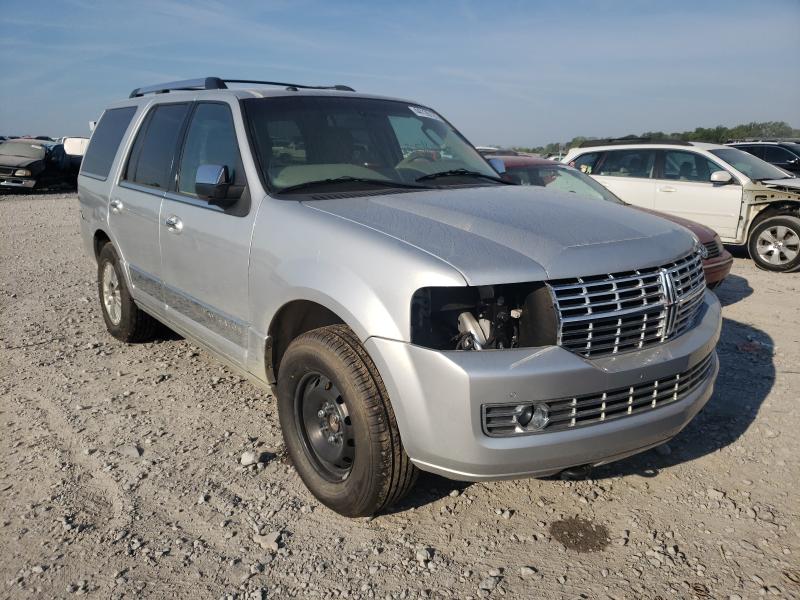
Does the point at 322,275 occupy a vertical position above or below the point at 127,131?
below

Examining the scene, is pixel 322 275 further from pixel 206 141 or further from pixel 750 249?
pixel 750 249

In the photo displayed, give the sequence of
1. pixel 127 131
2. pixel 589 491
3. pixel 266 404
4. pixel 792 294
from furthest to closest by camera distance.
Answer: pixel 792 294, pixel 127 131, pixel 266 404, pixel 589 491

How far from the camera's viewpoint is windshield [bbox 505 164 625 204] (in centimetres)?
775

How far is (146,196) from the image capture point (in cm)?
440

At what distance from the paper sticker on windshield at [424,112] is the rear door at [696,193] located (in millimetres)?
6346

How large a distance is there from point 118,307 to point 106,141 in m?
1.37

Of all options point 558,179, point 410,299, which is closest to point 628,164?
point 558,179

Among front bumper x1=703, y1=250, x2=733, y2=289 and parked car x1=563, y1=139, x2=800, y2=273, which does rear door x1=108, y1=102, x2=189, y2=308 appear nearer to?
front bumper x1=703, y1=250, x2=733, y2=289

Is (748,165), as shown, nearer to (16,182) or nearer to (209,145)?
(209,145)

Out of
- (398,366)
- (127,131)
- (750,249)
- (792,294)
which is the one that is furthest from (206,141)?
(750,249)

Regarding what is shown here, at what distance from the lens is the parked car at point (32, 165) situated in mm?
20438

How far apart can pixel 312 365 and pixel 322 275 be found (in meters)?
0.40

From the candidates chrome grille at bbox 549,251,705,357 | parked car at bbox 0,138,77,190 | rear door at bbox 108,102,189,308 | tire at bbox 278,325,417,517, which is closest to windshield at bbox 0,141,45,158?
parked car at bbox 0,138,77,190

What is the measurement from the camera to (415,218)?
2916mm
